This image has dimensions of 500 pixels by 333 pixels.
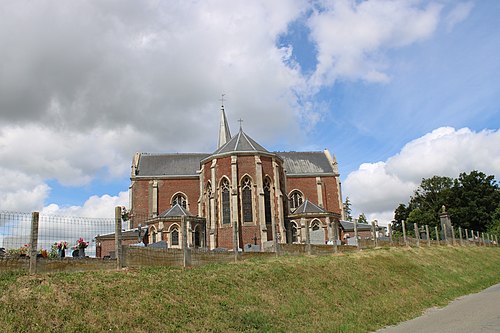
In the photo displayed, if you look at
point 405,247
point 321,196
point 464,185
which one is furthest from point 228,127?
point 464,185

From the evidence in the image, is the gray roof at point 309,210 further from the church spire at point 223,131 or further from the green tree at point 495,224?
the green tree at point 495,224

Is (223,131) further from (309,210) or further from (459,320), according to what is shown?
(459,320)

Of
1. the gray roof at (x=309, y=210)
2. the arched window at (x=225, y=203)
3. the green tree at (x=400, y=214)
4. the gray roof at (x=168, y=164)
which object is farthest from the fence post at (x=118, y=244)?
the green tree at (x=400, y=214)

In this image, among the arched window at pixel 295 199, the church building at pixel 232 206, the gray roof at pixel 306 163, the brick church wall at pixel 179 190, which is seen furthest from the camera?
the gray roof at pixel 306 163

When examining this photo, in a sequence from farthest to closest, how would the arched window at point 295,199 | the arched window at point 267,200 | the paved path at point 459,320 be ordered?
the arched window at point 295,199
the arched window at point 267,200
the paved path at point 459,320

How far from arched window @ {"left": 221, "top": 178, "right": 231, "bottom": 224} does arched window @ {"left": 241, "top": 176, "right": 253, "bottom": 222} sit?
4.80 ft

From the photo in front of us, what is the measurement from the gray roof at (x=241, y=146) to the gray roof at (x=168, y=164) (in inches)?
463

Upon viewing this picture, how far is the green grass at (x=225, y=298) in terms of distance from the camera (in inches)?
383

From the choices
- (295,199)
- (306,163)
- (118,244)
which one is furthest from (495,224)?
(118,244)

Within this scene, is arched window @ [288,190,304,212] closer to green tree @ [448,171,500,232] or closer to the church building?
the church building

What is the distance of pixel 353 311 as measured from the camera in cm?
1374

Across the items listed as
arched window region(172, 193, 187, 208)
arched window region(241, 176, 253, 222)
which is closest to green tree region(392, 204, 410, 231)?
arched window region(172, 193, 187, 208)

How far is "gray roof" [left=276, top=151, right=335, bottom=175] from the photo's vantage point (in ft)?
184

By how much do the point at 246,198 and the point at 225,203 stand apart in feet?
6.64
